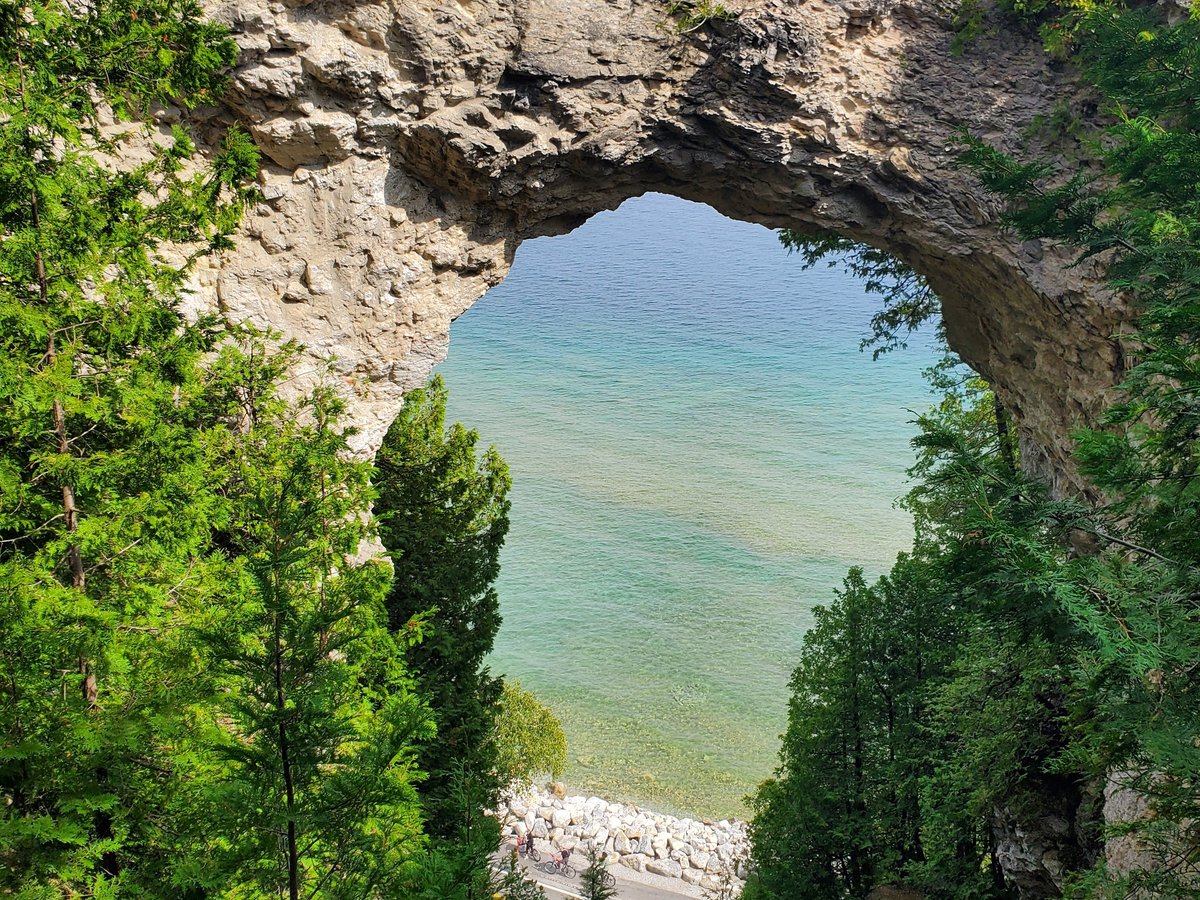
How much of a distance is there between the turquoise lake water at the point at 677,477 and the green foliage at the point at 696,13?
18353 mm

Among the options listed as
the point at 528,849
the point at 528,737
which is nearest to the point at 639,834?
the point at 528,849

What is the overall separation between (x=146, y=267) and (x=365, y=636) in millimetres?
2829

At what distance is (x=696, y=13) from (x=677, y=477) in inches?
967

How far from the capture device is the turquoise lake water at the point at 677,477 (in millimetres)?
24500

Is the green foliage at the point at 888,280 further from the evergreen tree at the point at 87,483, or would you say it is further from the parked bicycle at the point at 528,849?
the parked bicycle at the point at 528,849

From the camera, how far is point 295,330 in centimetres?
1006

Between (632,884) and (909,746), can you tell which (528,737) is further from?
(909,746)

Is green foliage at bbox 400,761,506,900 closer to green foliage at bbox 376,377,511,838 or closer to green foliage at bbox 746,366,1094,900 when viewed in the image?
green foliage at bbox 376,377,511,838

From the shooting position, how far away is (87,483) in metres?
5.03

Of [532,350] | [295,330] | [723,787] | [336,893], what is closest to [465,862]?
[336,893]

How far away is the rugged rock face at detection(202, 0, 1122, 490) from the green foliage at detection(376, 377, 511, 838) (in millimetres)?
1116

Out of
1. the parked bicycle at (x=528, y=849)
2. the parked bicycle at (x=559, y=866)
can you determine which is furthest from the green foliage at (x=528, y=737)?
the parked bicycle at (x=559, y=866)

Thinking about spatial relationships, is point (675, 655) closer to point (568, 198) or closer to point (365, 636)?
point (568, 198)

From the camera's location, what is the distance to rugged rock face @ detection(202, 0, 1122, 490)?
9.70 meters
